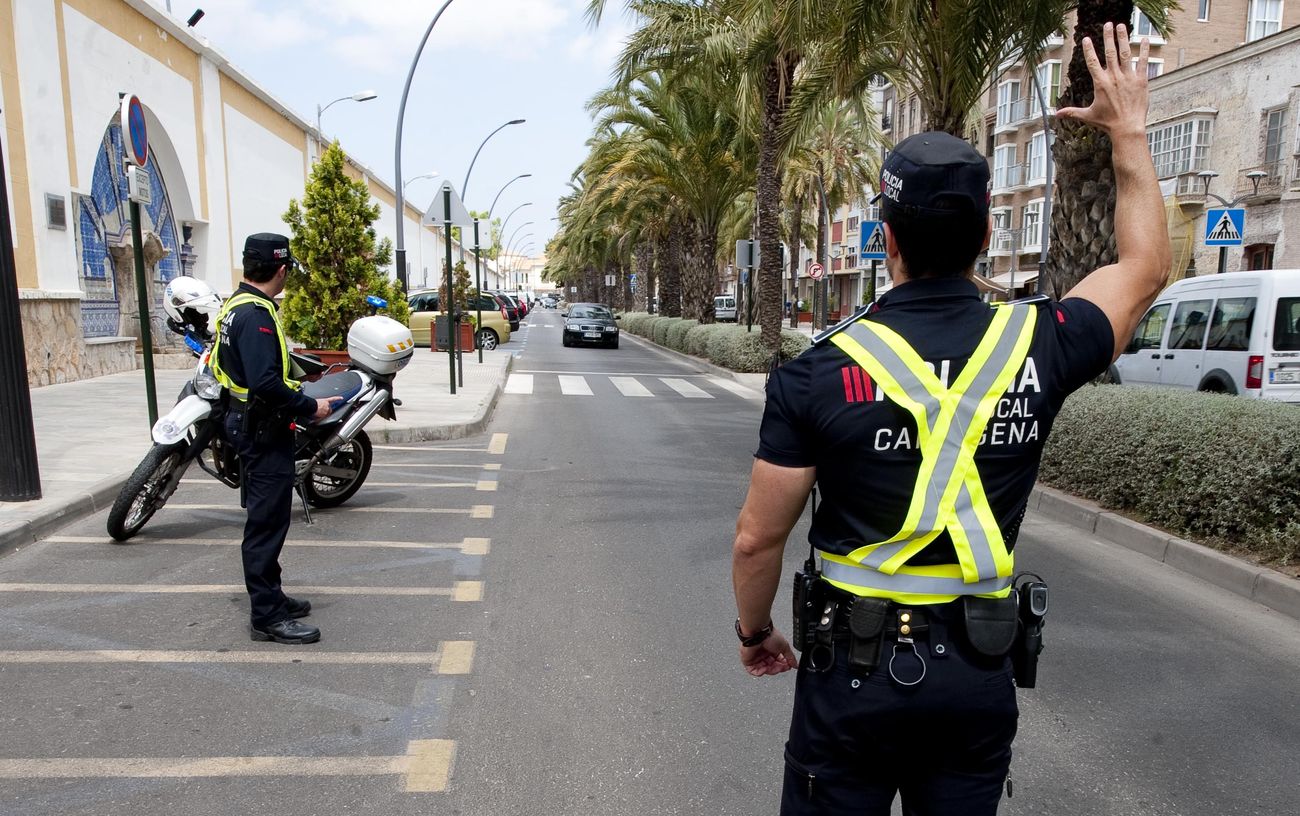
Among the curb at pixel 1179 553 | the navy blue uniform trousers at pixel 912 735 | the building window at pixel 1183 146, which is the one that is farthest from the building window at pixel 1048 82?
the navy blue uniform trousers at pixel 912 735

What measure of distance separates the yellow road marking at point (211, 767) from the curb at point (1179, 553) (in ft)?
15.0

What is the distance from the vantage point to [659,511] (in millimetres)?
7289

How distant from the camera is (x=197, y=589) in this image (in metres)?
5.19

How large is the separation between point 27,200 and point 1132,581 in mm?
14720

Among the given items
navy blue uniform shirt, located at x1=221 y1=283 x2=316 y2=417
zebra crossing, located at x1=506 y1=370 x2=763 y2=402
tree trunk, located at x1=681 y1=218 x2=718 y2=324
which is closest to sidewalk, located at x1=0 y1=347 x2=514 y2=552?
zebra crossing, located at x1=506 y1=370 x2=763 y2=402

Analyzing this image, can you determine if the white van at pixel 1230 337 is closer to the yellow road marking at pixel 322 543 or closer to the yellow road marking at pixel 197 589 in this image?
the yellow road marking at pixel 322 543

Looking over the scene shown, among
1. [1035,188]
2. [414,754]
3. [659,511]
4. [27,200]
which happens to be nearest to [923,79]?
[659,511]

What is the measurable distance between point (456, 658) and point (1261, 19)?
166ft

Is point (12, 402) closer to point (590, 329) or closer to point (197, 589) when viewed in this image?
point (197, 589)

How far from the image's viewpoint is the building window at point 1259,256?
92.9 ft

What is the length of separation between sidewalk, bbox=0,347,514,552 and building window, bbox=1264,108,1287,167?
25.0 metres

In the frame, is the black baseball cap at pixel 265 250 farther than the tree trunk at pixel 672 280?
No

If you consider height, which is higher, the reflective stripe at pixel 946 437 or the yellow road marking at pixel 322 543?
the reflective stripe at pixel 946 437

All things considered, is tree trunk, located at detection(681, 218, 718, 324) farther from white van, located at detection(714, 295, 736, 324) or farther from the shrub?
white van, located at detection(714, 295, 736, 324)
